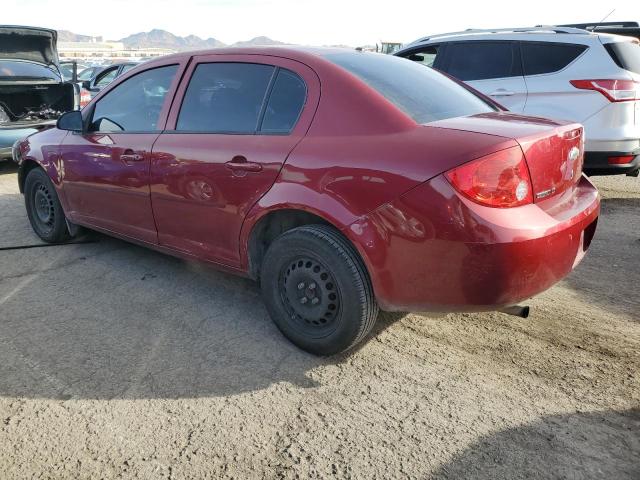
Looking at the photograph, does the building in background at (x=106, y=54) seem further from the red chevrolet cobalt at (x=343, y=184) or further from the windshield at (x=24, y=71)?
the red chevrolet cobalt at (x=343, y=184)

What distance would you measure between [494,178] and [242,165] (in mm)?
1372

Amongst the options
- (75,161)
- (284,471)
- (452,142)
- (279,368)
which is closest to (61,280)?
(75,161)

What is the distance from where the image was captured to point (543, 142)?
249 cm

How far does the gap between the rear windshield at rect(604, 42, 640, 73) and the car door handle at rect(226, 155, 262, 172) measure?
14.5 ft

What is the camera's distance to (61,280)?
3.97m

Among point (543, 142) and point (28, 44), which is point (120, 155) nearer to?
point (543, 142)

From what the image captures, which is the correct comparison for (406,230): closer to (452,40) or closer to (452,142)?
(452,142)

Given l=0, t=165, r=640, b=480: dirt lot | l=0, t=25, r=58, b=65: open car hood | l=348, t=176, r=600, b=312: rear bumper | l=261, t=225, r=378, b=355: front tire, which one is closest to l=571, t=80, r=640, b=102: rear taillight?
l=0, t=165, r=640, b=480: dirt lot

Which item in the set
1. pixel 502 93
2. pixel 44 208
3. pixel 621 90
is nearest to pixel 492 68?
pixel 502 93

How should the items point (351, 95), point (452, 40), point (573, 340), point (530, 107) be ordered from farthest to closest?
1. point (452, 40)
2. point (530, 107)
3. point (573, 340)
4. point (351, 95)

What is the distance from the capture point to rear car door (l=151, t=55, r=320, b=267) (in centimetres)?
292

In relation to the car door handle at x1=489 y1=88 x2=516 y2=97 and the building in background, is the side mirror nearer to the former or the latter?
the car door handle at x1=489 y1=88 x2=516 y2=97

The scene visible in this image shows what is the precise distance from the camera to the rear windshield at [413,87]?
109 inches

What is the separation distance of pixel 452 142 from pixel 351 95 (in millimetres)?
628
